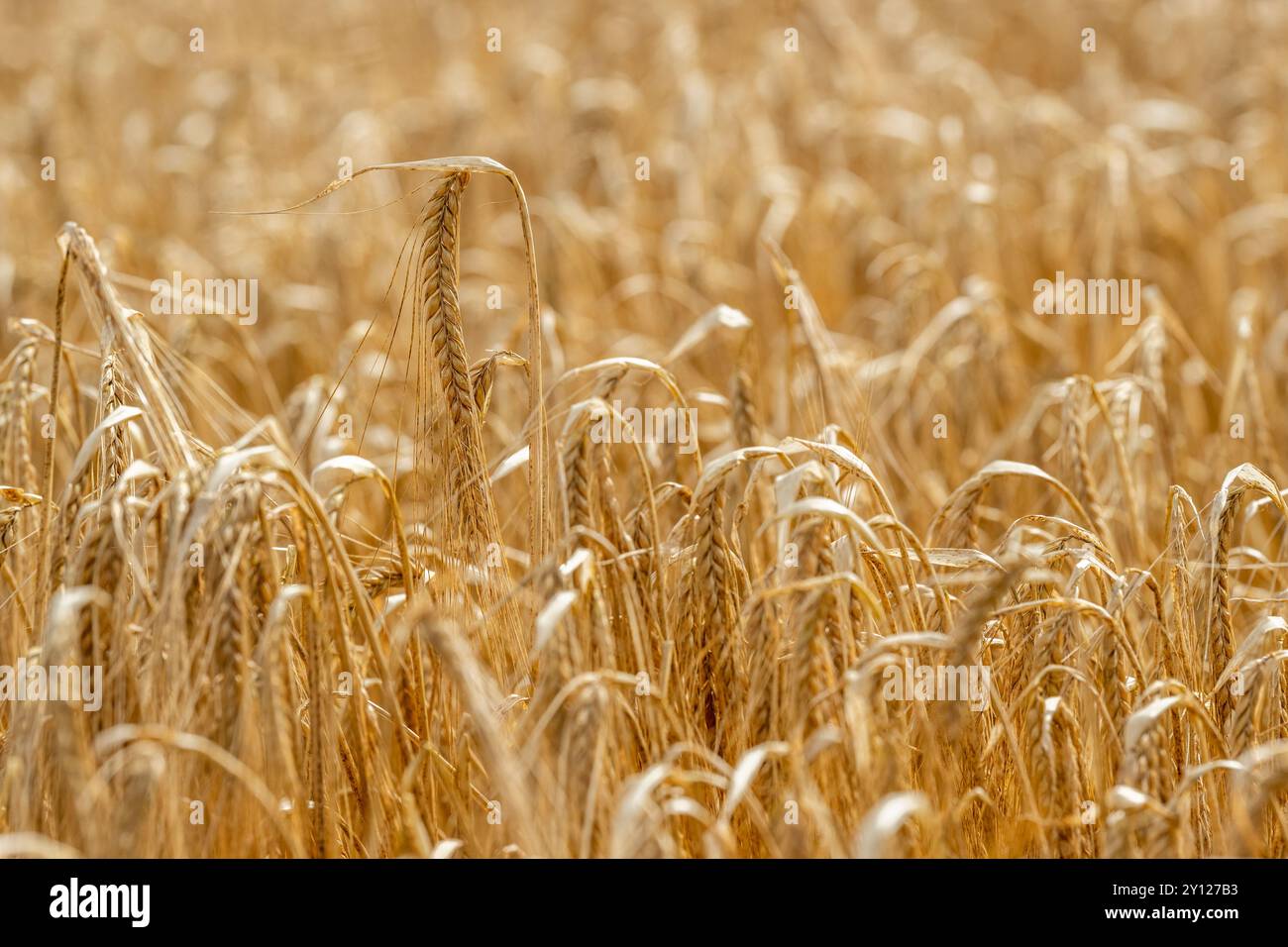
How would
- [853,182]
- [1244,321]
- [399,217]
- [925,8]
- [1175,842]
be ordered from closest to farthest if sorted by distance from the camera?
1. [1175,842]
2. [1244,321]
3. [853,182]
4. [399,217]
5. [925,8]

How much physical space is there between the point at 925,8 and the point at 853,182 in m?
2.95

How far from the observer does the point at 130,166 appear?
17.2 feet

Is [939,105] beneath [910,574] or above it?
above

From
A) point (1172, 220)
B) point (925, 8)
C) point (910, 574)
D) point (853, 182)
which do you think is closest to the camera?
point (910, 574)

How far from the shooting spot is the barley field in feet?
4.96

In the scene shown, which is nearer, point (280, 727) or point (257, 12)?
point (280, 727)

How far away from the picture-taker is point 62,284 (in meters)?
1.58

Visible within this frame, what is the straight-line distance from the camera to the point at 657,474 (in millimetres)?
2350

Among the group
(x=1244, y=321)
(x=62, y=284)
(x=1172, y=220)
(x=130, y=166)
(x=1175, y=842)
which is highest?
(x=130, y=166)

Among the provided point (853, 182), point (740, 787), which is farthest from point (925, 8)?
point (740, 787)

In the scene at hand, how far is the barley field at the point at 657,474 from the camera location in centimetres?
151
